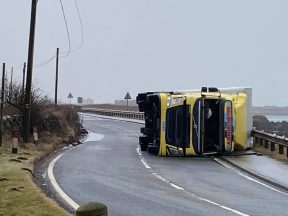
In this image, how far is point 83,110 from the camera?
8450cm

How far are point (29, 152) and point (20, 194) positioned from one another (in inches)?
338

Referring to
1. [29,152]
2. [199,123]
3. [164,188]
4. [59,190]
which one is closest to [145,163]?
[199,123]

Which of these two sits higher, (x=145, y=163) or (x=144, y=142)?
(x=144, y=142)

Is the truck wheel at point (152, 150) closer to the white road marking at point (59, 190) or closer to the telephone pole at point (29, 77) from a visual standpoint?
the telephone pole at point (29, 77)

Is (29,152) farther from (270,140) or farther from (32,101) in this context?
(270,140)

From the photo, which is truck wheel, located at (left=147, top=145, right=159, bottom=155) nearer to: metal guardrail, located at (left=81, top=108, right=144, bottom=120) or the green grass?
the green grass

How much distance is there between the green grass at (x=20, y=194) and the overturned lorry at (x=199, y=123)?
233 inches

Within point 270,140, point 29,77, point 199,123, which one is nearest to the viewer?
point 199,123

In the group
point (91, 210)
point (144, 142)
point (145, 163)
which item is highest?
point (91, 210)

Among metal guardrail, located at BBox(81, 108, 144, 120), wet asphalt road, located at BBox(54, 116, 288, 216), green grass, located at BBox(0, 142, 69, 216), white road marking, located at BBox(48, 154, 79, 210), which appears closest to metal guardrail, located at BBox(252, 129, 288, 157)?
wet asphalt road, located at BBox(54, 116, 288, 216)

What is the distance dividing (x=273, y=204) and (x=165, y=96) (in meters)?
10.8

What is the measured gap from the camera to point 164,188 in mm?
11625

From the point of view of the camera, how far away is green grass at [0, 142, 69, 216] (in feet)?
27.8

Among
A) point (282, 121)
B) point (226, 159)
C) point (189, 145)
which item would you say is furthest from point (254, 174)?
point (282, 121)
